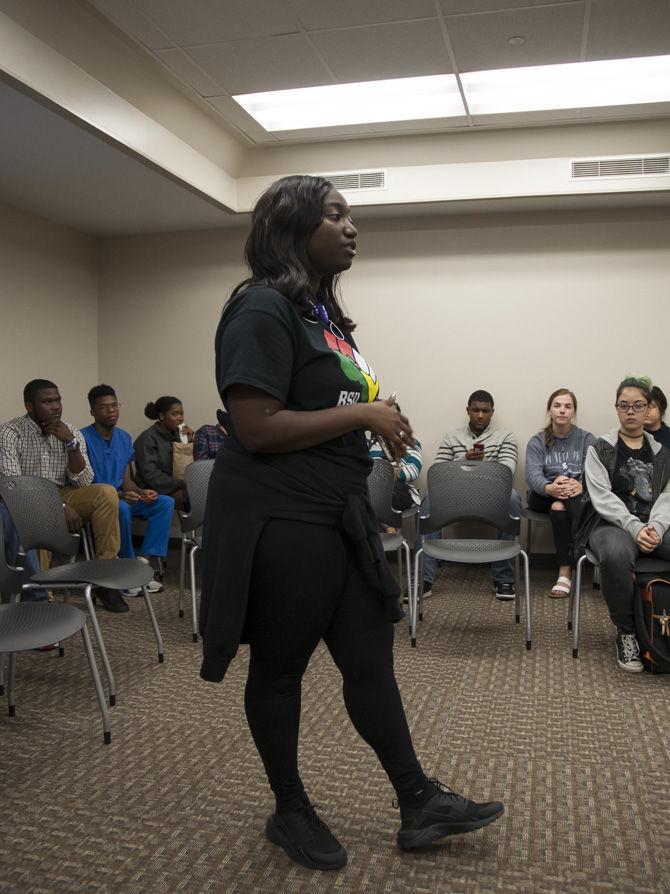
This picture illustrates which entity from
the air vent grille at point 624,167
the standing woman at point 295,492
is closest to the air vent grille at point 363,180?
the air vent grille at point 624,167

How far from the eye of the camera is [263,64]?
4492 millimetres

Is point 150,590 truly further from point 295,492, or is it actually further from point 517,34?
point 517,34

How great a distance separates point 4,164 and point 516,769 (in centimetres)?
448

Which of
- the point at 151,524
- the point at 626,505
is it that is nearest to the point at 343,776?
the point at 626,505

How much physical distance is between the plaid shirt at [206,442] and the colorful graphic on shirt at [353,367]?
165 inches

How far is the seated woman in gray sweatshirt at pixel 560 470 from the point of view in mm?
5262

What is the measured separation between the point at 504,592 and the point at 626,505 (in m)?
1.32

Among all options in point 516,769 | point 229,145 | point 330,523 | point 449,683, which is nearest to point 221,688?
point 449,683

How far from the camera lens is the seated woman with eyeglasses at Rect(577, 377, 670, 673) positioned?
364cm

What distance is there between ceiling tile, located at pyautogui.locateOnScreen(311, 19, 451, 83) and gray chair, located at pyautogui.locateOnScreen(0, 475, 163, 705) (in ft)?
8.86

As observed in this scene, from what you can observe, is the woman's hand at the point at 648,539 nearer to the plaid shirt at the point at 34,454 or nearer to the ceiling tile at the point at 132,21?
the plaid shirt at the point at 34,454

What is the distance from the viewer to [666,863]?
2014 mm

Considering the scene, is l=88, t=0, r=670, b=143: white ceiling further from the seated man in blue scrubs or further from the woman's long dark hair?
the woman's long dark hair

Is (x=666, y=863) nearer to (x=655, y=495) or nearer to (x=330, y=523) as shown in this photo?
(x=330, y=523)
